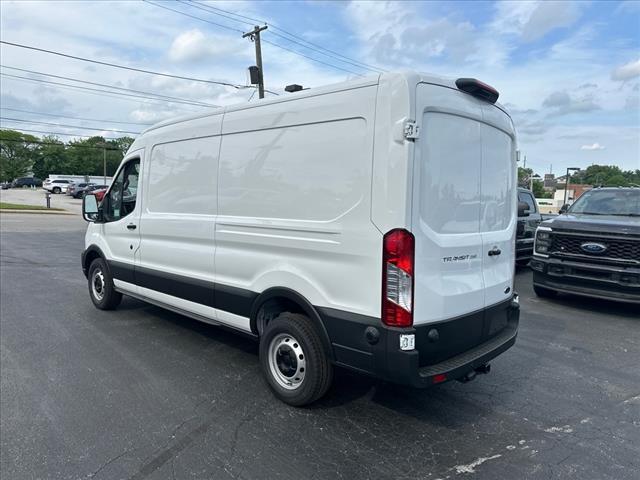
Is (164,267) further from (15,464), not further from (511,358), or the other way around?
(511,358)

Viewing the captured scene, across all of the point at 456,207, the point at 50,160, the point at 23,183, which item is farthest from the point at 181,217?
the point at 50,160

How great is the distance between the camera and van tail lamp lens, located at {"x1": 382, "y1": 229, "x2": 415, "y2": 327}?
3.02 m

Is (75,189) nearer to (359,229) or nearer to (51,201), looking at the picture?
(51,201)

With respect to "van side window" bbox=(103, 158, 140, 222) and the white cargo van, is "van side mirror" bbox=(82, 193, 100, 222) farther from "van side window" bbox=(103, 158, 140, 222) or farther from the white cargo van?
the white cargo van

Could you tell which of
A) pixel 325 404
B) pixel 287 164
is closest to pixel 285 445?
pixel 325 404

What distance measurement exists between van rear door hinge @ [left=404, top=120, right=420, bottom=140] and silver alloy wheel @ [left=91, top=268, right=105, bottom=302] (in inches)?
206

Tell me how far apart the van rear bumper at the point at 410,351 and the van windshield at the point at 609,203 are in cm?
567

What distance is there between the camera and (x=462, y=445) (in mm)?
3207

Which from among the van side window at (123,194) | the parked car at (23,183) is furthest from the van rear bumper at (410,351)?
the parked car at (23,183)

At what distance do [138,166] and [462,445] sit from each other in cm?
478

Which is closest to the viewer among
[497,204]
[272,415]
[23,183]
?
[272,415]

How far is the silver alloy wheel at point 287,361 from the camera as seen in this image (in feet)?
12.0

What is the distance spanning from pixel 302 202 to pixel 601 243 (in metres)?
5.44

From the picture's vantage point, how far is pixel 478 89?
3.61m
